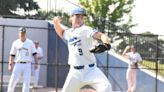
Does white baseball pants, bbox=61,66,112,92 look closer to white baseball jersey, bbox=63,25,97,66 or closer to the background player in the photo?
the background player

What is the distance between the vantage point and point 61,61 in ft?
79.0

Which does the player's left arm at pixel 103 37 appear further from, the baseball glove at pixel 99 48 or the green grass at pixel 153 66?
the green grass at pixel 153 66

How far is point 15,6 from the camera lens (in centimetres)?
4772

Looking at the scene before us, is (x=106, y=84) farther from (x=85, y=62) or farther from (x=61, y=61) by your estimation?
(x=61, y=61)

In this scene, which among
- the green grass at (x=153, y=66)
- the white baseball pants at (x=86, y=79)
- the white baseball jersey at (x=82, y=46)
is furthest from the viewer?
the green grass at (x=153, y=66)

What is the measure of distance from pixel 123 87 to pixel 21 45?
878 cm

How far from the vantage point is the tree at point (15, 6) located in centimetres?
4628

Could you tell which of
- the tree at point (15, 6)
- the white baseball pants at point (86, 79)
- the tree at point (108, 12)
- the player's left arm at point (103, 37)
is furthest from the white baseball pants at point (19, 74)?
the tree at point (15, 6)

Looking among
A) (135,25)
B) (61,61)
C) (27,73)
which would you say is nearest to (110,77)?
(61,61)

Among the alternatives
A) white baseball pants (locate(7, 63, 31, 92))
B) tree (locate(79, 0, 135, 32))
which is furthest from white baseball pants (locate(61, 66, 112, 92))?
tree (locate(79, 0, 135, 32))

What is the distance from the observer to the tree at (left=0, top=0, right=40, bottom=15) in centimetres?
4628

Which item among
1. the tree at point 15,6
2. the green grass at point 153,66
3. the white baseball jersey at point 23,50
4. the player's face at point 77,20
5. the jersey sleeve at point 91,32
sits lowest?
the green grass at point 153,66

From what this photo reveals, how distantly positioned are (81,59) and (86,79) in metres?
0.37

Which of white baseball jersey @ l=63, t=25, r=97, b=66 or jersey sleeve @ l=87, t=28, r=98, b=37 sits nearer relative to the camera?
jersey sleeve @ l=87, t=28, r=98, b=37
